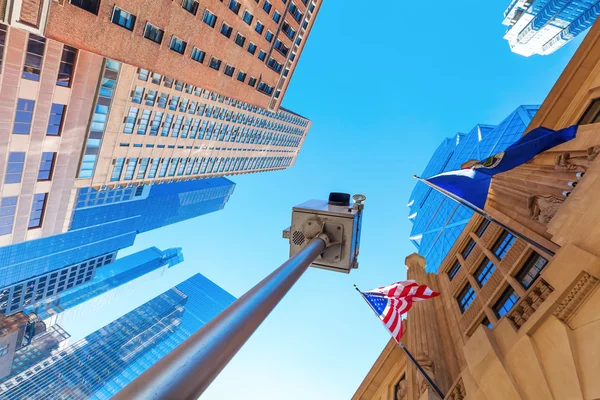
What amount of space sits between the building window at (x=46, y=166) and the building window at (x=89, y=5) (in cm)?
1431

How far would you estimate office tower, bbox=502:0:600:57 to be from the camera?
351ft

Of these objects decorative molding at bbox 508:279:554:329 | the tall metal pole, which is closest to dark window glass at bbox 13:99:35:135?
the tall metal pole

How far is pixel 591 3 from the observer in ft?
334

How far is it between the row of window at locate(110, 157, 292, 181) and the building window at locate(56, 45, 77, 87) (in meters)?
18.8

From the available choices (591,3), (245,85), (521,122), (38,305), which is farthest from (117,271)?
(591,3)

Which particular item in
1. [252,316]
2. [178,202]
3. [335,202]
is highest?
[335,202]

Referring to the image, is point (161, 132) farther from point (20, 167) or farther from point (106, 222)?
point (106, 222)

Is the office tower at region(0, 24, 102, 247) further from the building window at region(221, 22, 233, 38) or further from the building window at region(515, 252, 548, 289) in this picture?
the building window at region(515, 252, 548, 289)

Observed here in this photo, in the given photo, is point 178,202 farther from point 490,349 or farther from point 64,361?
point 490,349

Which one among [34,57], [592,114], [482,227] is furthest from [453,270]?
[34,57]

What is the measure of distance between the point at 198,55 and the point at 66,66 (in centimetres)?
1269

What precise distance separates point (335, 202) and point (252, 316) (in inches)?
214

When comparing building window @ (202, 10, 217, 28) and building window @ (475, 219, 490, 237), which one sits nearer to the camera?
building window @ (475, 219, 490, 237)

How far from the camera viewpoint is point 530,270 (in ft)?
42.4
